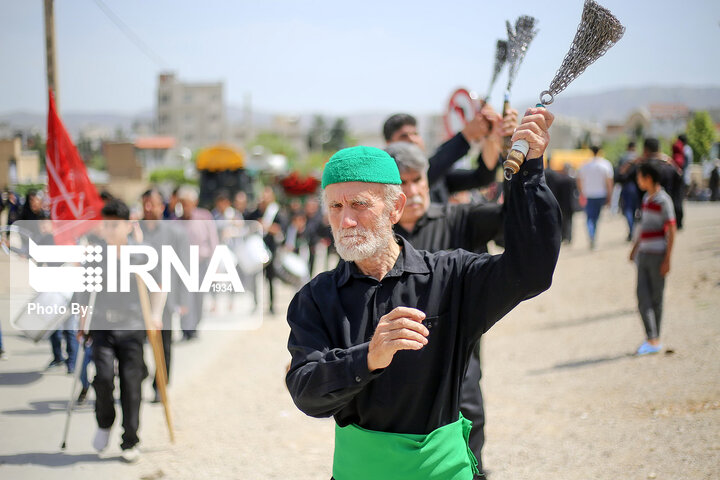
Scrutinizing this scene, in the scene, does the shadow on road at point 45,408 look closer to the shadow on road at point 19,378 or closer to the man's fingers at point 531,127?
the shadow on road at point 19,378

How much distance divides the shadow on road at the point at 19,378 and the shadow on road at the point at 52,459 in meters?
2.30

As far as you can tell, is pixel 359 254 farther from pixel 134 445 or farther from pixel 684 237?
Answer: pixel 684 237

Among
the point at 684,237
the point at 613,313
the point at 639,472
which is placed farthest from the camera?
the point at 684,237

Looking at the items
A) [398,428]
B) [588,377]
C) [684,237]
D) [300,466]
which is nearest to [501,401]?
[588,377]

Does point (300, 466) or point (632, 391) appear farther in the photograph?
point (632, 391)

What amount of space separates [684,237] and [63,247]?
1136 centimetres

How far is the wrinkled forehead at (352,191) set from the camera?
273cm

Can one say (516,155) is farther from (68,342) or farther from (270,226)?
(270,226)

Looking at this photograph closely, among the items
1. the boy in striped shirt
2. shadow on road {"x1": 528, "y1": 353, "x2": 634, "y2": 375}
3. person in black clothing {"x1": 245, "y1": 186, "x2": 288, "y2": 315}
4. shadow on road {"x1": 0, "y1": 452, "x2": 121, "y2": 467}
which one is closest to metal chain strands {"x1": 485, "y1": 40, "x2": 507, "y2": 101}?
the boy in striped shirt

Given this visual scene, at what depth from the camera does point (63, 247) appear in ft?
25.1

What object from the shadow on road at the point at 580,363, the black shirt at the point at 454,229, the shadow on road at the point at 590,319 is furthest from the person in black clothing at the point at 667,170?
the black shirt at the point at 454,229

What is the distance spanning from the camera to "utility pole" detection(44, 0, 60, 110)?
32.5 ft

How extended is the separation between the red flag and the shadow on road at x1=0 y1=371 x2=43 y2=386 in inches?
77.4

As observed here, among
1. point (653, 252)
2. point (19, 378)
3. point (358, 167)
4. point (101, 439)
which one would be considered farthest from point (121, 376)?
point (653, 252)
